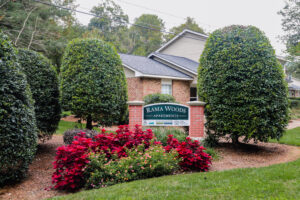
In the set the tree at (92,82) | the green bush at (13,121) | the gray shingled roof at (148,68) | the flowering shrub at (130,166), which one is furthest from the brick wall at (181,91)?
the green bush at (13,121)

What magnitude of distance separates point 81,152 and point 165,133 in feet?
11.2

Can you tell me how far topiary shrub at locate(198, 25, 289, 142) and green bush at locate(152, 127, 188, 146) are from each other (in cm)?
115

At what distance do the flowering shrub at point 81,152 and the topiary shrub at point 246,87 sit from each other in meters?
2.72

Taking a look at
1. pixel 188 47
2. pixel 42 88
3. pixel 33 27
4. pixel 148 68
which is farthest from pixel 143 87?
pixel 33 27

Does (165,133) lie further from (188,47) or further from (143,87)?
(188,47)

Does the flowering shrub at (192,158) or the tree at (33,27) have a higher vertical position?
the tree at (33,27)

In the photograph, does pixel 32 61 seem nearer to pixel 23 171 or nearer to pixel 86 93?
pixel 86 93

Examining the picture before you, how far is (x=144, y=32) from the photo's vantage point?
169 feet

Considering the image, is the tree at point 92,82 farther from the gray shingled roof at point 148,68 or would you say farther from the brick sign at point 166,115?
the gray shingled roof at point 148,68

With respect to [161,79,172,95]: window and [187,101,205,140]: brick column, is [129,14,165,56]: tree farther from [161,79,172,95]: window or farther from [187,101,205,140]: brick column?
[187,101,205,140]: brick column

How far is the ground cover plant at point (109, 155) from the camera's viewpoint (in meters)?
4.85

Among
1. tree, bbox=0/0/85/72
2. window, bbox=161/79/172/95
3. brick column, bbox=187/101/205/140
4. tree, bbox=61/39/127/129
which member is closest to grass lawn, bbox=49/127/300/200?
brick column, bbox=187/101/205/140

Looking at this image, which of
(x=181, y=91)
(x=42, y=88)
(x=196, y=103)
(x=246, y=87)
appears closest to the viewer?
(x=42, y=88)

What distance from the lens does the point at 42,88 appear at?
707 centimetres
